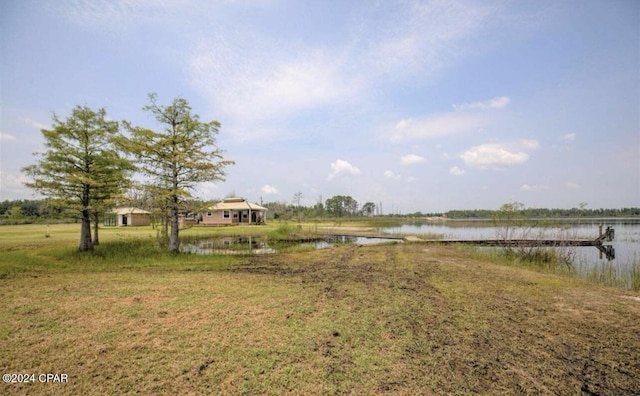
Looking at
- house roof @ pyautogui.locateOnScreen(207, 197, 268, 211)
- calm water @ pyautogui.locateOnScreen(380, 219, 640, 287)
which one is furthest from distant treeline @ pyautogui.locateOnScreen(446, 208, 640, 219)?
house roof @ pyautogui.locateOnScreen(207, 197, 268, 211)

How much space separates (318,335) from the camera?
5594 mm

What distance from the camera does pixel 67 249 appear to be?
16625 mm

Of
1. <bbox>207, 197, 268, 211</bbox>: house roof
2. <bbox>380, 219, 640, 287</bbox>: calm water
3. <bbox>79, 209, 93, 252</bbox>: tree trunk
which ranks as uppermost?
<bbox>207, 197, 268, 211</bbox>: house roof

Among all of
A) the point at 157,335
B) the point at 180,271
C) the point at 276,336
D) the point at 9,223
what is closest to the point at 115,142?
the point at 180,271

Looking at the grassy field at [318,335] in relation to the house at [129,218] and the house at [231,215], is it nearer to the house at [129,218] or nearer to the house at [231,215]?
the house at [231,215]

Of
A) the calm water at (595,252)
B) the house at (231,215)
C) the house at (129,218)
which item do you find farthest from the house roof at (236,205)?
the calm water at (595,252)

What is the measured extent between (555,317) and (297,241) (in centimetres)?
2212

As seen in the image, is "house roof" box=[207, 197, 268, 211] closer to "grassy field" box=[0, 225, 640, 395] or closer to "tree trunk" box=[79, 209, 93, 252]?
"tree trunk" box=[79, 209, 93, 252]

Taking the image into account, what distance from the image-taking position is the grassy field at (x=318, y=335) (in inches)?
161

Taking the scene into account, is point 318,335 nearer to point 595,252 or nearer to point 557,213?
point 595,252

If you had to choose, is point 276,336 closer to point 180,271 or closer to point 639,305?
point 180,271

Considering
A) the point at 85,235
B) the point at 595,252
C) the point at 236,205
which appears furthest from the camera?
the point at 236,205

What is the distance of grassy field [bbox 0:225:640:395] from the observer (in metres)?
4.09

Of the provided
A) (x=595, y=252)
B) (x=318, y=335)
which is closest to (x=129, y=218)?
(x=318, y=335)
